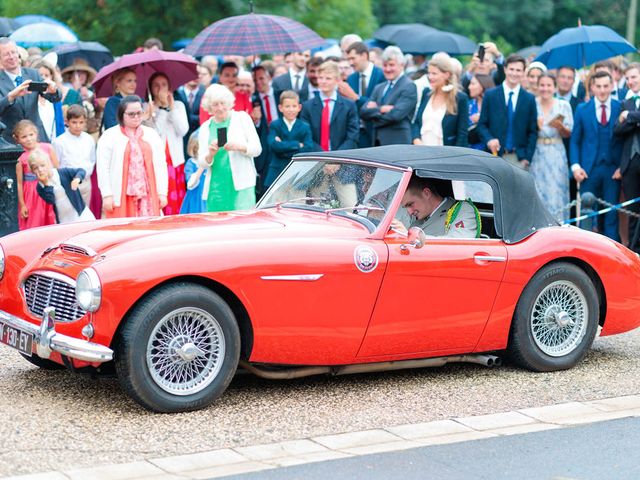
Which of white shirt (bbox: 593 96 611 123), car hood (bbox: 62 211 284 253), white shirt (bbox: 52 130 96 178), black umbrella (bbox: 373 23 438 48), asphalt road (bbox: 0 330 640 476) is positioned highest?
black umbrella (bbox: 373 23 438 48)

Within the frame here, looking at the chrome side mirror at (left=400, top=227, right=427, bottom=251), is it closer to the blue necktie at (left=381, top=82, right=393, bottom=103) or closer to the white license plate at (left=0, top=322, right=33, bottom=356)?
the white license plate at (left=0, top=322, right=33, bottom=356)

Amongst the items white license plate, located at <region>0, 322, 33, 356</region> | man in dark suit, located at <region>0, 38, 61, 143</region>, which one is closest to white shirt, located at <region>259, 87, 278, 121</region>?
man in dark suit, located at <region>0, 38, 61, 143</region>

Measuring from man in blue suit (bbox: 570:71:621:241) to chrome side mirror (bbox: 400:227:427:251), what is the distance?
6.39 metres

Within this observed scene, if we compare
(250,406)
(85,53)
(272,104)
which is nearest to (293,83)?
(272,104)

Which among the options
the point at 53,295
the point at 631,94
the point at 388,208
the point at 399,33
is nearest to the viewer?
the point at 53,295

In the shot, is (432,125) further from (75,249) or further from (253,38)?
(75,249)

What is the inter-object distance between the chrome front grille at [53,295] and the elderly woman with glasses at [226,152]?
4.39 meters

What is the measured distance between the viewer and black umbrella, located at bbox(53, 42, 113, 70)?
54.4 feet

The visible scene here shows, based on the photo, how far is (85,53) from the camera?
16938 millimetres

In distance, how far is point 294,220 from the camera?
732 cm

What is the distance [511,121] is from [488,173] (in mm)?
5419

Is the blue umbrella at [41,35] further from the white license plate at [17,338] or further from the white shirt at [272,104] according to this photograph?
the white license plate at [17,338]

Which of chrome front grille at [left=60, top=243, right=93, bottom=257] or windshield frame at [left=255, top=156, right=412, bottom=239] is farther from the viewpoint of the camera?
windshield frame at [left=255, top=156, right=412, bottom=239]

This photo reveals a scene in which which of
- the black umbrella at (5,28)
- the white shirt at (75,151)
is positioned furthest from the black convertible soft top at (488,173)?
the black umbrella at (5,28)
